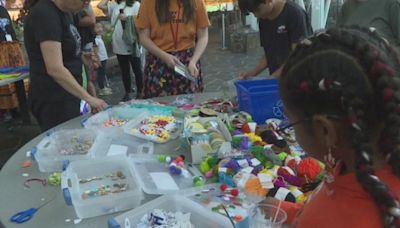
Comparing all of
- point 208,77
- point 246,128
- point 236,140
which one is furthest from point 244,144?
point 208,77

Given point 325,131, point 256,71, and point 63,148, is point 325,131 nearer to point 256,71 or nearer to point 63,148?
point 63,148

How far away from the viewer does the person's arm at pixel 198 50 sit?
7.79 ft

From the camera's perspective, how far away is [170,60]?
2.30 metres

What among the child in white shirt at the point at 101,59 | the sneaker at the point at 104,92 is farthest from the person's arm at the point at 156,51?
the sneaker at the point at 104,92

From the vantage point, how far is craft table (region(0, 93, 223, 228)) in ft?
4.04

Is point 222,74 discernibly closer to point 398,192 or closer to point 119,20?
point 119,20

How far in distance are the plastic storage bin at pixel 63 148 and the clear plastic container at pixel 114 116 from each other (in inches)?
5.6

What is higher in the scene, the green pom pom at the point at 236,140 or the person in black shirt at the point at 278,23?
the person in black shirt at the point at 278,23

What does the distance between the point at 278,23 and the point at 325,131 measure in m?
1.46

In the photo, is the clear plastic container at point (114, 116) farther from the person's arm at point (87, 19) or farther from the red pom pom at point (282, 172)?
the person's arm at point (87, 19)

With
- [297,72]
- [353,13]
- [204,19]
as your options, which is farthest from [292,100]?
[353,13]

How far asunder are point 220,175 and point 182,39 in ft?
3.90

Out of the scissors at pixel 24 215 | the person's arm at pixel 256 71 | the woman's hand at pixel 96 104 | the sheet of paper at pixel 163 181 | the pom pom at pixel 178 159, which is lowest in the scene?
the scissors at pixel 24 215

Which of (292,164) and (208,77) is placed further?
(208,77)
